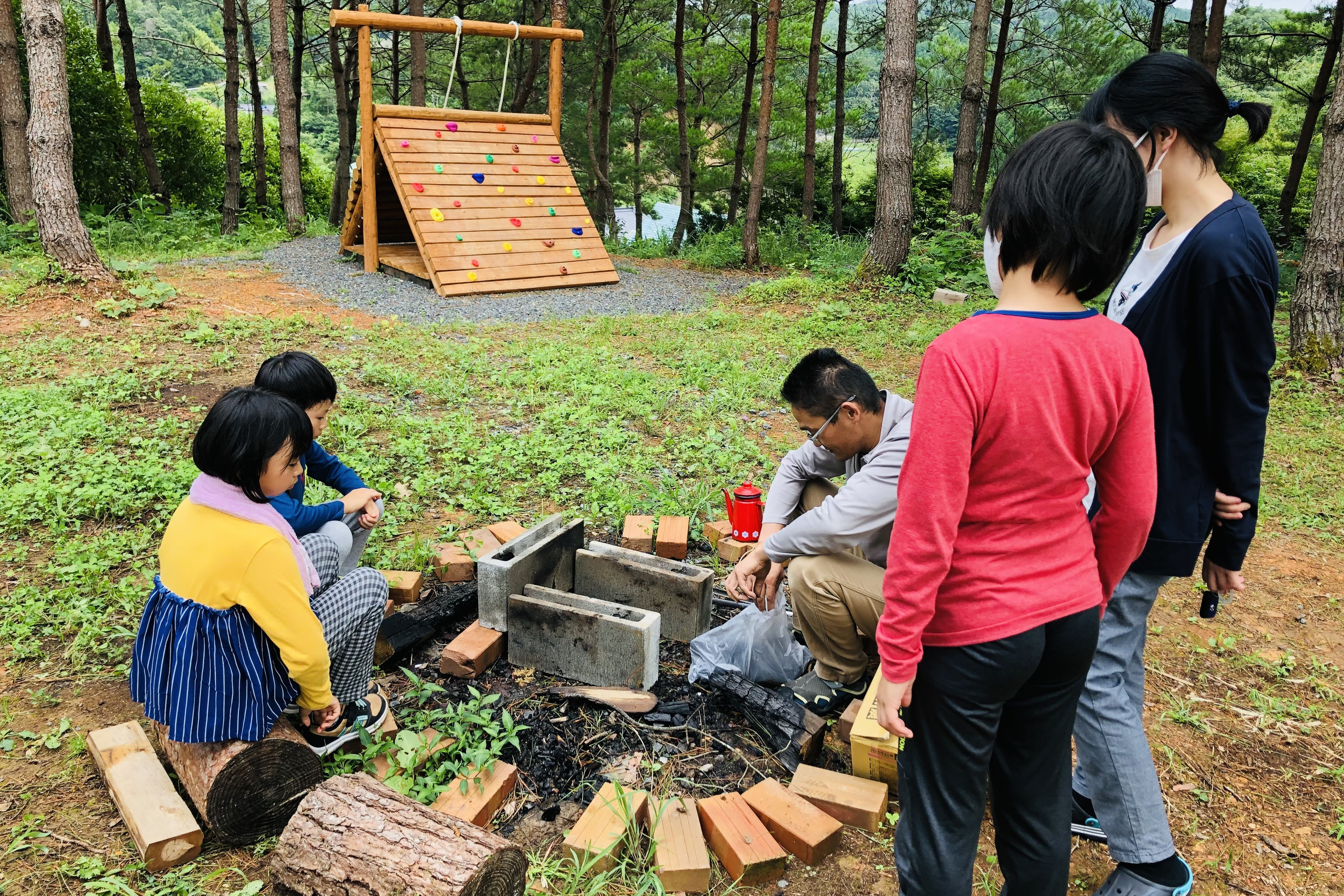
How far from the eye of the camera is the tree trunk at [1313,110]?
12273 millimetres

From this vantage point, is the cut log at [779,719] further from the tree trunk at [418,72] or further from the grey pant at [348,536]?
the tree trunk at [418,72]

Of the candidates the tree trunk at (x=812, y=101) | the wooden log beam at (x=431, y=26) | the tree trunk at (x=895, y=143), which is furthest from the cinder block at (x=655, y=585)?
the tree trunk at (x=812, y=101)

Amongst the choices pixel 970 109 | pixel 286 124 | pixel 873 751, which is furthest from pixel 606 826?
pixel 286 124

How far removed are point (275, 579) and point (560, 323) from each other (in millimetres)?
6283

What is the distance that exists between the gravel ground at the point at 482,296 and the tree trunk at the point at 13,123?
2.93m

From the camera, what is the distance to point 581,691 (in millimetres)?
2904

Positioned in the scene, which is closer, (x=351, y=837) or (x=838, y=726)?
(x=351, y=837)

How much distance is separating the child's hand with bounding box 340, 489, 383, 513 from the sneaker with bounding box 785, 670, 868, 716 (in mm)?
1604

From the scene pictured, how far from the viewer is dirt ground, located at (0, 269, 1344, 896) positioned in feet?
7.35

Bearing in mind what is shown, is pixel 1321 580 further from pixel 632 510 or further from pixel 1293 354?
pixel 1293 354

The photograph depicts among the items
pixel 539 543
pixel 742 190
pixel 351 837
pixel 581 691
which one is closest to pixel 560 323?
pixel 539 543

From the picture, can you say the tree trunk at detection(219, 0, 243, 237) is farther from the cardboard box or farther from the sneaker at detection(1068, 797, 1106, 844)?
the sneaker at detection(1068, 797, 1106, 844)

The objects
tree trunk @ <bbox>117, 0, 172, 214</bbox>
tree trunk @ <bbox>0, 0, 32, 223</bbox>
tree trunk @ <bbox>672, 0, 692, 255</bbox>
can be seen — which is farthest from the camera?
tree trunk @ <bbox>672, 0, 692, 255</bbox>

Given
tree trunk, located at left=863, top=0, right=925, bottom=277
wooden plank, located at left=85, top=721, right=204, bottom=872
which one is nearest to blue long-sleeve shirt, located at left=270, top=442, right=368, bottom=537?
wooden plank, located at left=85, top=721, right=204, bottom=872
